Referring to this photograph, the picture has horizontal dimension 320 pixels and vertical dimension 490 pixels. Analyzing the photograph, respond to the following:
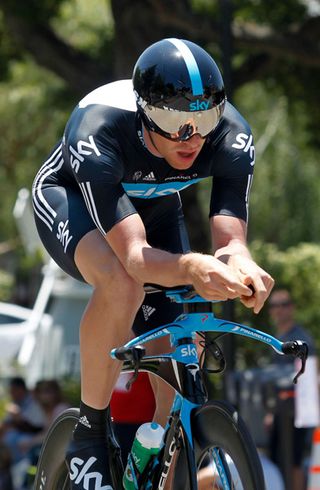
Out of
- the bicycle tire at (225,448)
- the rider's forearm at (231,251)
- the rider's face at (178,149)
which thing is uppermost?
the rider's face at (178,149)

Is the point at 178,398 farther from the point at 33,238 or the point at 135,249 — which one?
the point at 33,238

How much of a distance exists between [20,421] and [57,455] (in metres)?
6.85

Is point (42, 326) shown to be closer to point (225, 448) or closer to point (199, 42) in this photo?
point (199, 42)

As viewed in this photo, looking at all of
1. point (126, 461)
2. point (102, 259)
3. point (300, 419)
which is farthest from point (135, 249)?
point (300, 419)

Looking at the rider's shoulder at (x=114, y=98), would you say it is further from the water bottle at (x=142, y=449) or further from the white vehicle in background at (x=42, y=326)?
the white vehicle in background at (x=42, y=326)

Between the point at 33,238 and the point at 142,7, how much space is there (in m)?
3.55

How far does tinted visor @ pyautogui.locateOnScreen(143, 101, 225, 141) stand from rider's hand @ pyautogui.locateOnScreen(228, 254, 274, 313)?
24.0 inches

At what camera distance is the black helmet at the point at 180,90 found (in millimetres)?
4145

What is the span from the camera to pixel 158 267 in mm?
3963

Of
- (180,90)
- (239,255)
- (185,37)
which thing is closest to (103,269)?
(239,255)

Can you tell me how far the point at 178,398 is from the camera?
432cm

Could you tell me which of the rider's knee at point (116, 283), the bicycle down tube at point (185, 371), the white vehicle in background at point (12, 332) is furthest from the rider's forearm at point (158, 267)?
the white vehicle in background at point (12, 332)

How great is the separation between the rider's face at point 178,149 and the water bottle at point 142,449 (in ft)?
3.35

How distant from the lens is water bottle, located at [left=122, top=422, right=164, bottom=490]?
14.4 feet
